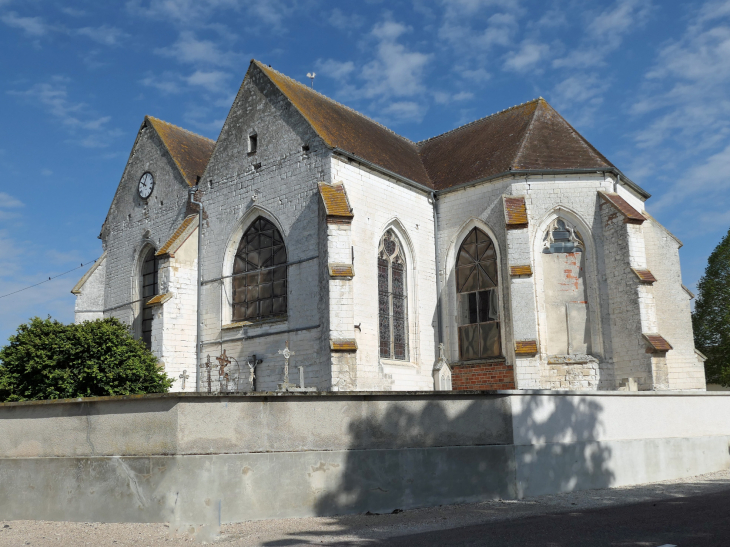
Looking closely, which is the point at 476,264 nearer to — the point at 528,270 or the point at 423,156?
the point at 528,270

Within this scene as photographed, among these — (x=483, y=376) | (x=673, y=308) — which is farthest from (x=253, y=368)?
(x=673, y=308)

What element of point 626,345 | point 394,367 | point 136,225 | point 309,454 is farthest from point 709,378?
point 309,454

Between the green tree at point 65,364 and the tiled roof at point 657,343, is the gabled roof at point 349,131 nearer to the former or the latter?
the green tree at point 65,364

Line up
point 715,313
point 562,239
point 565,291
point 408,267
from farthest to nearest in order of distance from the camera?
point 715,313, point 408,267, point 562,239, point 565,291

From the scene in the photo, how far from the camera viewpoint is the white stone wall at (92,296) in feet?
70.9


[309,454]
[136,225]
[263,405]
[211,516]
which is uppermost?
[136,225]

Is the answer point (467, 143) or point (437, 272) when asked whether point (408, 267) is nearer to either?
point (437, 272)

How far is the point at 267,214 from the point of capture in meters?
17.6

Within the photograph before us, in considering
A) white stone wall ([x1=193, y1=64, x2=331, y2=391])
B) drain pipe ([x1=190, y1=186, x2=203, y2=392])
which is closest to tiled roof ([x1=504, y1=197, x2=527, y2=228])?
white stone wall ([x1=193, y1=64, x2=331, y2=391])

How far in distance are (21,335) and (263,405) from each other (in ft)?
26.5

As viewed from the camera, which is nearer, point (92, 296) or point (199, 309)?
point (199, 309)

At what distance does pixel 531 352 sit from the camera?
15852 mm

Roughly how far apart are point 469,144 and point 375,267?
6.61 metres

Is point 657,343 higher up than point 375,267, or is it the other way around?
point 375,267
